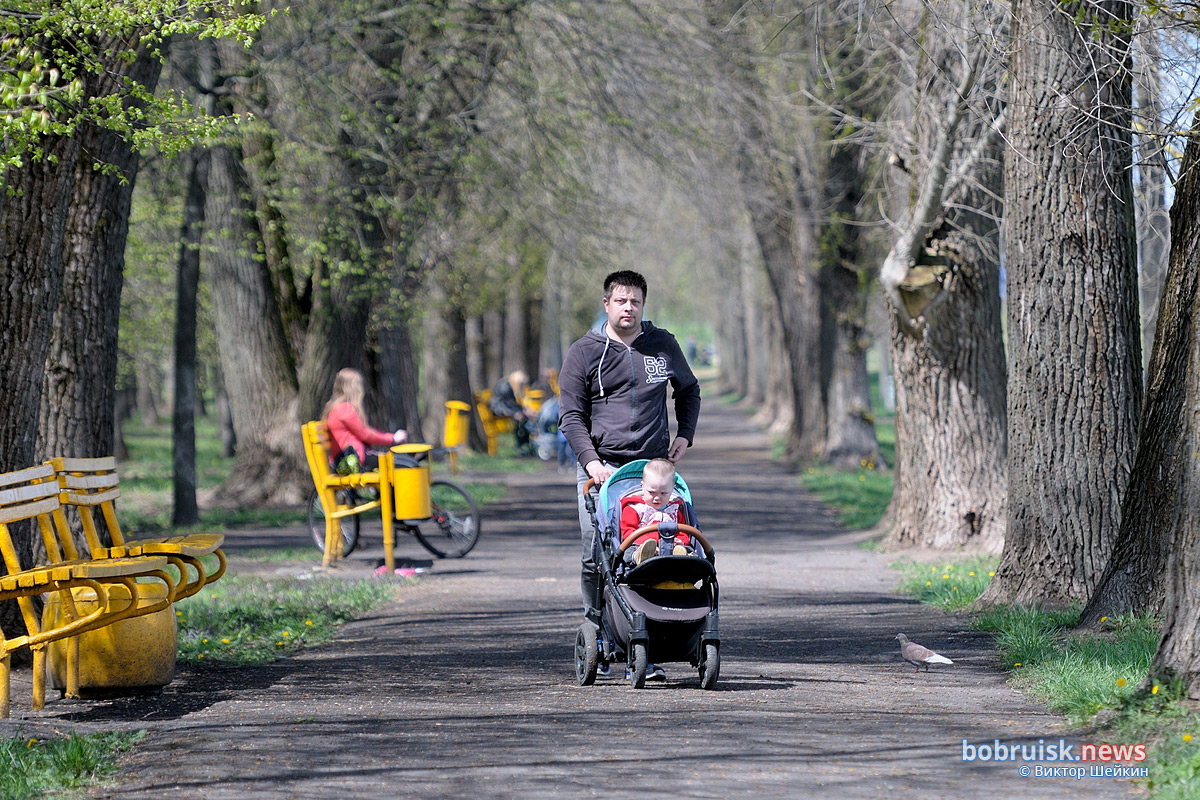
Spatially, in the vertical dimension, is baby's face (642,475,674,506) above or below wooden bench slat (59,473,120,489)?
below

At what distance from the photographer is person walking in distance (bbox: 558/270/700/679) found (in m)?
6.52

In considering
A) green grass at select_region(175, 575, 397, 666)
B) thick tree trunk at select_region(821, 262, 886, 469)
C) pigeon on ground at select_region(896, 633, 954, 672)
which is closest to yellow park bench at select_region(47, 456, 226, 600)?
green grass at select_region(175, 575, 397, 666)

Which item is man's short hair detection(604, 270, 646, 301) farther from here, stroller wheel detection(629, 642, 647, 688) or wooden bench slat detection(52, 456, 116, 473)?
wooden bench slat detection(52, 456, 116, 473)

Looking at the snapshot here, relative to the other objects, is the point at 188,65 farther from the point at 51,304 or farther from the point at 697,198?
the point at 51,304

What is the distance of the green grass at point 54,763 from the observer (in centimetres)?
485

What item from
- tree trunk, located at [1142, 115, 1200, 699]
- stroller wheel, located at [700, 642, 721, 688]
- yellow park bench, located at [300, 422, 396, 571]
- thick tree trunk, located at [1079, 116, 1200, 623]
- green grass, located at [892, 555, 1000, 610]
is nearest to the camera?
tree trunk, located at [1142, 115, 1200, 699]

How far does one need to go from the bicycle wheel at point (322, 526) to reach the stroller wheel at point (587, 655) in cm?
631

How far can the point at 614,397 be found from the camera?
6574mm

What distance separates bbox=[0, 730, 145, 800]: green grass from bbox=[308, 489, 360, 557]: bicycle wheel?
6.92m

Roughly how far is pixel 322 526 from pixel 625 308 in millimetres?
7321

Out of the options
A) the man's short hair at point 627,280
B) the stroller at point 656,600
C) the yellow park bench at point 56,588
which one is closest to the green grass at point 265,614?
the yellow park bench at point 56,588

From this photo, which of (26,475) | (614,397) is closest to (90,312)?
(26,475)

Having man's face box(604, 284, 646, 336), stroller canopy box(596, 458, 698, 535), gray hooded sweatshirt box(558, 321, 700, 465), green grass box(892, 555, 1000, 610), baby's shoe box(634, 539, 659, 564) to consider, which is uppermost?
man's face box(604, 284, 646, 336)

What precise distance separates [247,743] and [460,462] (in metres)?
21.0
